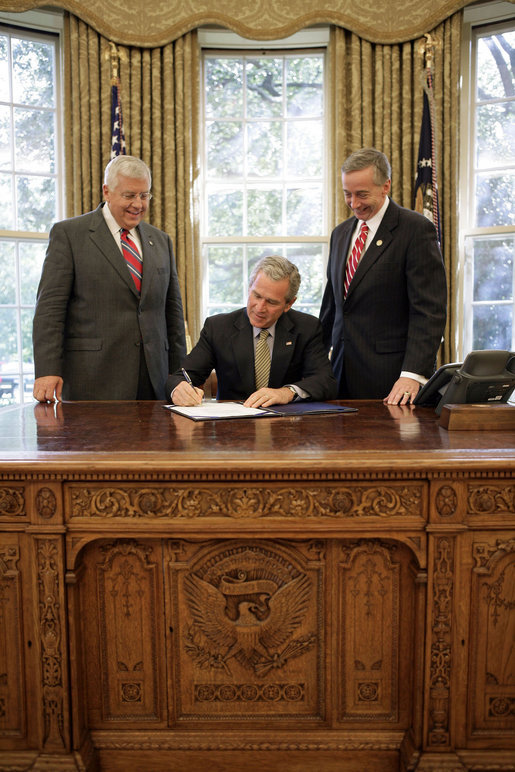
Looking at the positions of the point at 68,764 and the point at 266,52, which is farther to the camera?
the point at 266,52

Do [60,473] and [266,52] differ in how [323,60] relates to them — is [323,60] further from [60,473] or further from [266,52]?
[60,473]

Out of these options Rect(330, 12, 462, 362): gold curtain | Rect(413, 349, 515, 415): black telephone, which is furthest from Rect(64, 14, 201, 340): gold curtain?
Rect(413, 349, 515, 415): black telephone

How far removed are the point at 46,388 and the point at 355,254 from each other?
1.37 meters

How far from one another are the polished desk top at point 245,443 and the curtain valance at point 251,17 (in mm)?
3428

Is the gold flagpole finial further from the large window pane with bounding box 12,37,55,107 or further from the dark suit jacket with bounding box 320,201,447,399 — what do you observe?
the dark suit jacket with bounding box 320,201,447,399

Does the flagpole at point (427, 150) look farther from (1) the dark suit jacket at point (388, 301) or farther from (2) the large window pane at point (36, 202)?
(2) the large window pane at point (36, 202)

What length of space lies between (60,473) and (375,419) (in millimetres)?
960

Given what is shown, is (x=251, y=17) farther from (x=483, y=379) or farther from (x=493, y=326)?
(x=483, y=379)

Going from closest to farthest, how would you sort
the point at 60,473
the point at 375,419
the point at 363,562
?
the point at 60,473, the point at 363,562, the point at 375,419

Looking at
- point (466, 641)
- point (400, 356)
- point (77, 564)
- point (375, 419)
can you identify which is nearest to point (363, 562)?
point (466, 641)

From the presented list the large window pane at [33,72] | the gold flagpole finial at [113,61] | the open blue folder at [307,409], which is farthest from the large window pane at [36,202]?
the open blue folder at [307,409]

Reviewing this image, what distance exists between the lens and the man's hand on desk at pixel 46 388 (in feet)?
8.15

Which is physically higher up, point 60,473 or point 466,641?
point 60,473

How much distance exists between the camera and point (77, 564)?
1510 millimetres
